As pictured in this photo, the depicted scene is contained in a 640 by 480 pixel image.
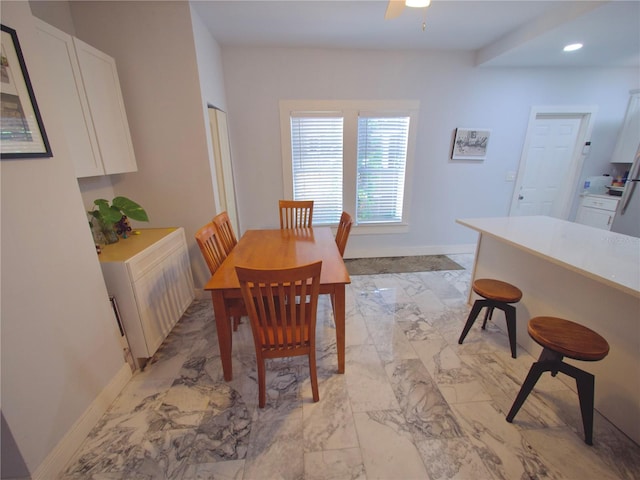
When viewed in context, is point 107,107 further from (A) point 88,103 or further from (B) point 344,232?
(B) point 344,232

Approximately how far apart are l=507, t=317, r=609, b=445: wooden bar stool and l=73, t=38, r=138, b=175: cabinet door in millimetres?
3033

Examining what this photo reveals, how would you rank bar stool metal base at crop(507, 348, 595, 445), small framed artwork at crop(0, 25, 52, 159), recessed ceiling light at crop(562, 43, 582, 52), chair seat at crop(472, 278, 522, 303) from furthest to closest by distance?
recessed ceiling light at crop(562, 43, 582, 52) → chair seat at crop(472, 278, 522, 303) → bar stool metal base at crop(507, 348, 595, 445) → small framed artwork at crop(0, 25, 52, 159)

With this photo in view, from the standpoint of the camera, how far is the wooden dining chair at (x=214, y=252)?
1614 millimetres

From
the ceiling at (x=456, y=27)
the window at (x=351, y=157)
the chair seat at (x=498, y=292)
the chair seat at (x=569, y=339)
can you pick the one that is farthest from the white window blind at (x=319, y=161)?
the chair seat at (x=569, y=339)

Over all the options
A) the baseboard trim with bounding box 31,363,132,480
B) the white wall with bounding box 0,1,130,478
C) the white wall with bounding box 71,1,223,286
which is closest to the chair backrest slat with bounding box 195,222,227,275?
the white wall with bounding box 0,1,130,478

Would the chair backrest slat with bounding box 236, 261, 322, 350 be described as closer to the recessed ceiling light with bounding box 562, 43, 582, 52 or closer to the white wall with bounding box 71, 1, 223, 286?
the white wall with bounding box 71, 1, 223, 286

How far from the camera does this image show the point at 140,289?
5.56 ft

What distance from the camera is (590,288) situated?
1.46 m

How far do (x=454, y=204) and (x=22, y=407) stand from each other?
430 centimetres

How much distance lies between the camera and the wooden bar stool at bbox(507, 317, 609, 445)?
46.9 inches

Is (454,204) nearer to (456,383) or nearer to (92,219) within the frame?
(456,383)

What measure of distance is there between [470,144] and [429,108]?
0.75m

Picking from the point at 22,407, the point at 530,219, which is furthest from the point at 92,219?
the point at 530,219

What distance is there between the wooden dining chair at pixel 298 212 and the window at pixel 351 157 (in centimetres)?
65
